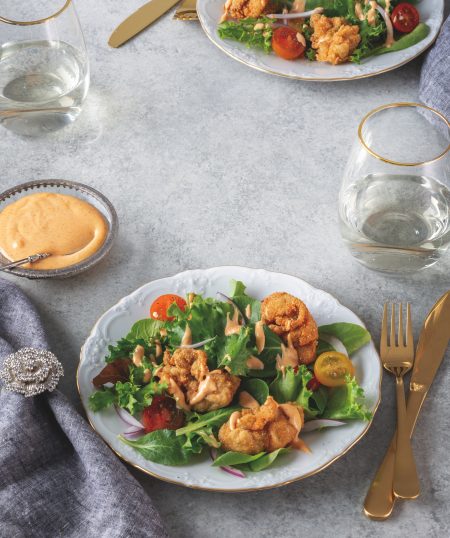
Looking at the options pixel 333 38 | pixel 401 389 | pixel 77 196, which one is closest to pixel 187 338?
pixel 401 389

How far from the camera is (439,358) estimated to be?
4.74ft

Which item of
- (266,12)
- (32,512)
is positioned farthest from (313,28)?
(32,512)

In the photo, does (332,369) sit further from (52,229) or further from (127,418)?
(52,229)

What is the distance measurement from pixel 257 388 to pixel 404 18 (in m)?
1.11

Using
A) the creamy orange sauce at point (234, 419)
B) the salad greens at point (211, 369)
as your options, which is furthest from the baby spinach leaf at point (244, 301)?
the creamy orange sauce at point (234, 419)

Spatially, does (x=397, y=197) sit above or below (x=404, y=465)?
above

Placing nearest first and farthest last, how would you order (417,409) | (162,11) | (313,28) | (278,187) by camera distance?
(417,409)
(278,187)
(313,28)
(162,11)

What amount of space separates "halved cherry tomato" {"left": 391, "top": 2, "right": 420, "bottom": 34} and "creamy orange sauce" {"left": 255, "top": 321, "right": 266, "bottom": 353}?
100 cm

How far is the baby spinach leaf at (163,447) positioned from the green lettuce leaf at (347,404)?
0.25 m

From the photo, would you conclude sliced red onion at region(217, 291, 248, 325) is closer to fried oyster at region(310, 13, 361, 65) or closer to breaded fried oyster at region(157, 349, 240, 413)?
breaded fried oyster at region(157, 349, 240, 413)

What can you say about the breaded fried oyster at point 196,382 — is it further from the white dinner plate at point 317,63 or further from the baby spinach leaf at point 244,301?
the white dinner plate at point 317,63

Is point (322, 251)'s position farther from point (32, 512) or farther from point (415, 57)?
point (32, 512)

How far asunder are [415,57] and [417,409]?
1.01m

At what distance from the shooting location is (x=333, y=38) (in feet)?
6.25
